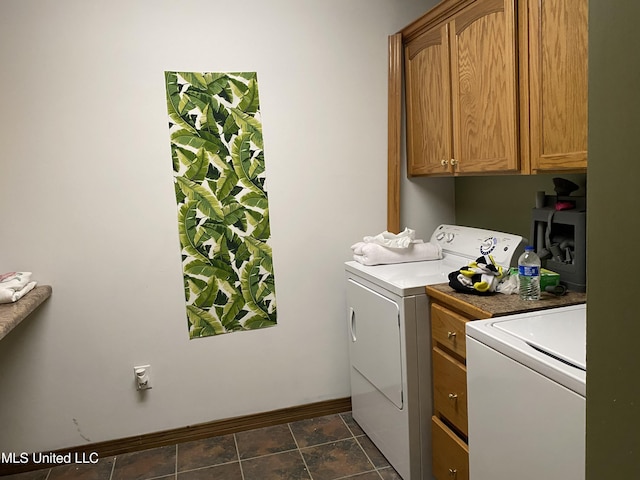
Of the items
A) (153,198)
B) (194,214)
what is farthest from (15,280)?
(194,214)

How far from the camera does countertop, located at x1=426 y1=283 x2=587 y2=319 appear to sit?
1790 millimetres

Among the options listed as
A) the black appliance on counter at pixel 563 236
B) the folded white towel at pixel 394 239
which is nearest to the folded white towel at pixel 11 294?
the folded white towel at pixel 394 239

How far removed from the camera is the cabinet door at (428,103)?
2.54m

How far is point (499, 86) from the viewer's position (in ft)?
6.95

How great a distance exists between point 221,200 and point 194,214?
0.15 meters

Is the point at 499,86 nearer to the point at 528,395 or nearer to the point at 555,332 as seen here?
the point at 555,332

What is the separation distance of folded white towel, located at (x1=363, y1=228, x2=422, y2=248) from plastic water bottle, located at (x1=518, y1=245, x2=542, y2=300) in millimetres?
865

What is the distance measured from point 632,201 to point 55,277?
8.40 feet

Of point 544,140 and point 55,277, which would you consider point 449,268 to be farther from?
point 55,277

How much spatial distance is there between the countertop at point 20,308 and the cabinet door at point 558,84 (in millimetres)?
2029

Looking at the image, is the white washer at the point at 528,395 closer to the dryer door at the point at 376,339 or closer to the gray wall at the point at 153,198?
the dryer door at the point at 376,339

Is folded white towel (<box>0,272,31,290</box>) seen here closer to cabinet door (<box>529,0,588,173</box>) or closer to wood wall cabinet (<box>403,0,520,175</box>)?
wood wall cabinet (<box>403,0,520,175</box>)

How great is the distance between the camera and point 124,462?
266 centimetres

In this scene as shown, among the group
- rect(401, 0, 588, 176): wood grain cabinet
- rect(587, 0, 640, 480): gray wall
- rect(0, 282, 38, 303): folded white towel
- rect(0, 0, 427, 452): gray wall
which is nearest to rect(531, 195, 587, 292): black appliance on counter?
rect(401, 0, 588, 176): wood grain cabinet
